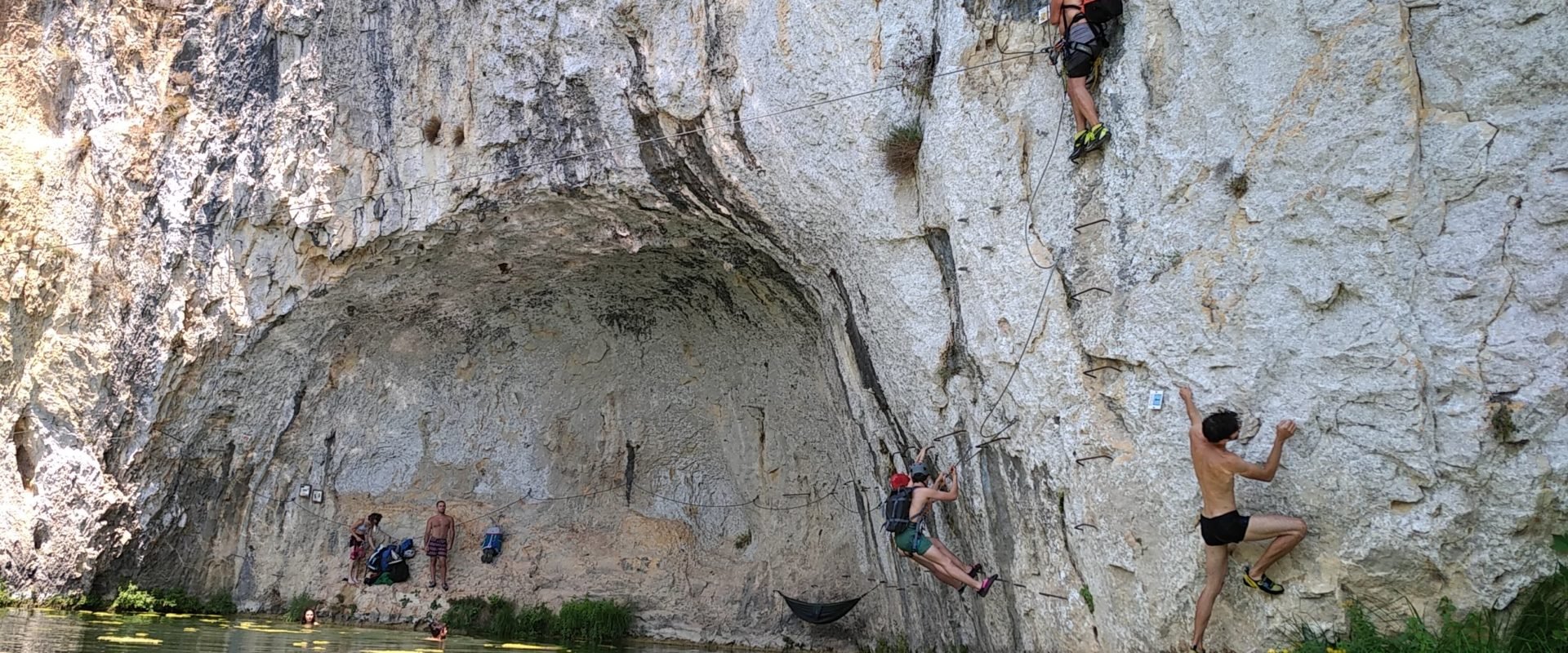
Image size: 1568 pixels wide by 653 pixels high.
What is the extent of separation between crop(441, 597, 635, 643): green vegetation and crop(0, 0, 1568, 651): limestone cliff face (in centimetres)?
52

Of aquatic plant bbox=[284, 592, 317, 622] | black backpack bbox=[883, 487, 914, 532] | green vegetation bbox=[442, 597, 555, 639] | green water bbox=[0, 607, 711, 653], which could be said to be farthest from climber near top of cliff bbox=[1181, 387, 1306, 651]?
aquatic plant bbox=[284, 592, 317, 622]

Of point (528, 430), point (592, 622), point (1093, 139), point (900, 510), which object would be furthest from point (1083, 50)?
point (528, 430)

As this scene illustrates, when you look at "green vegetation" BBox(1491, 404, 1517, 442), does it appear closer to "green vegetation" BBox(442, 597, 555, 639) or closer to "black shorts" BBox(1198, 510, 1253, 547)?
"black shorts" BBox(1198, 510, 1253, 547)

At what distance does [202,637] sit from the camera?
914 cm

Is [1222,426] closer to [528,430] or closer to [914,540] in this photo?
[914,540]

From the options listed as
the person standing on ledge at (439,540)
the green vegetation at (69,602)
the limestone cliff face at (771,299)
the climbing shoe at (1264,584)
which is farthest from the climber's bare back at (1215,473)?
the green vegetation at (69,602)

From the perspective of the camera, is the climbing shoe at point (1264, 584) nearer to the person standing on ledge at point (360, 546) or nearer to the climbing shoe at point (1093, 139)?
the climbing shoe at point (1093, 139)

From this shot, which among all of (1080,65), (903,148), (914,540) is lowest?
(914,540)

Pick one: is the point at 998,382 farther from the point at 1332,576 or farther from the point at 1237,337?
the point at 1332,576

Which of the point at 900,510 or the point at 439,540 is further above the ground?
the point at 439,540

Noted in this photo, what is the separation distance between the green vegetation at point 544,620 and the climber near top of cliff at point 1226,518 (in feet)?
24.3

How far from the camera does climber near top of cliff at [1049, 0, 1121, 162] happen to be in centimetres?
611

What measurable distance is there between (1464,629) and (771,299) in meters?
7.10

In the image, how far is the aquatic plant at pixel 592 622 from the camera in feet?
37.1
